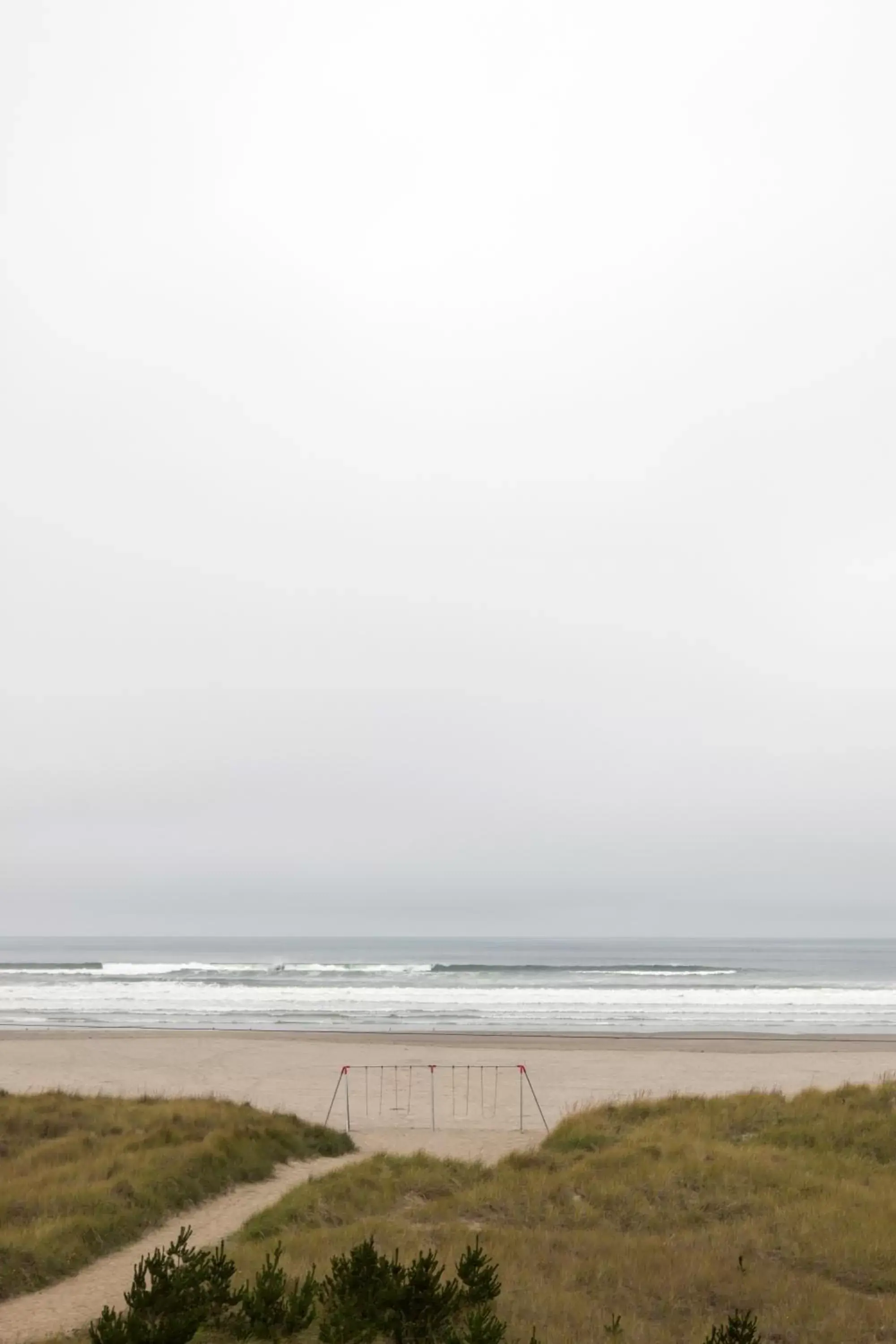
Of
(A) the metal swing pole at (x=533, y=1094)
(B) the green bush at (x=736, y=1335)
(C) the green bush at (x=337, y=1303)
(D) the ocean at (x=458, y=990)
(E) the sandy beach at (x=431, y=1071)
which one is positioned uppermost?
(B) the green bush at (x=736, y=1335)

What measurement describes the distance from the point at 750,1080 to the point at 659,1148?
12414 mm

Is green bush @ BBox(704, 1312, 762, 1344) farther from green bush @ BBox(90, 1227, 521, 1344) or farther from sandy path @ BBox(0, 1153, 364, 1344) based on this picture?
sandy path @ BBox(0, 1153, 364, 1344)

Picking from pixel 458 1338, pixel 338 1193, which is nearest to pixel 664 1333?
pixel 458 1338

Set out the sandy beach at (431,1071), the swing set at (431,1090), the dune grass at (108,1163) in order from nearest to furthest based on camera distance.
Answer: the dune grass at (108,1163) → the sandy beach at (431,1071) → the swing set at (431,1090)

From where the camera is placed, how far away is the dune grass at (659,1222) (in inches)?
306

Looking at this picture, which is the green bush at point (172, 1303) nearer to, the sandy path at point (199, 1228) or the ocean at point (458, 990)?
the sandy path at point (199, 1228)

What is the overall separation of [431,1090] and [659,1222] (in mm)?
11939

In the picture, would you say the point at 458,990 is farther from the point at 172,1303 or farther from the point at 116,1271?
the point at 172,1303

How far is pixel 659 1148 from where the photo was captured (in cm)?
1353

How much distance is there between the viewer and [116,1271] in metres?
9.75

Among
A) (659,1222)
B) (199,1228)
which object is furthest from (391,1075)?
(659,1222)

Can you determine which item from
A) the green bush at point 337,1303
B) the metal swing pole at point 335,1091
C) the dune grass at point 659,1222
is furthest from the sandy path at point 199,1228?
the metal swing pole at point 335,1091

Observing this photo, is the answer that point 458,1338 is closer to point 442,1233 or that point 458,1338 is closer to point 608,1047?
point 442,1233

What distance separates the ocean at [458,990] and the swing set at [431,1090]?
11.5 meters
